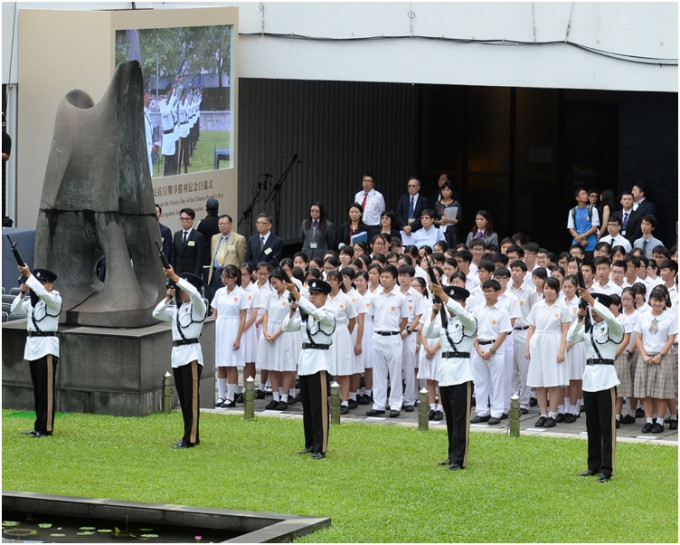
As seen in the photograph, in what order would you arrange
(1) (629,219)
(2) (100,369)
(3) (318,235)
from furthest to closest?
(3) (318,235) → (1) (629,219) → (2) (100,369)

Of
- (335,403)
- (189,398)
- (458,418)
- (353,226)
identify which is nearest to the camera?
(458,418)

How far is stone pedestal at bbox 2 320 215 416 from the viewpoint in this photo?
1548cm

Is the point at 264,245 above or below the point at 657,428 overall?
above

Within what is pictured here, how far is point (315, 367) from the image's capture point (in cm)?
1354

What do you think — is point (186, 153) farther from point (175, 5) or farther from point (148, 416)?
point (148, 416)

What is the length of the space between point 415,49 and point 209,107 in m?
3.31

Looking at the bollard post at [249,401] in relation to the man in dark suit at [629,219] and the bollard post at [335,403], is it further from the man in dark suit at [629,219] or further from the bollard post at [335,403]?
the man in dark suit at [629,219]

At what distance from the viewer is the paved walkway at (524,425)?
1447cm

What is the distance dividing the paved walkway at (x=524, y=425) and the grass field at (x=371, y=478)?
1.39 ft

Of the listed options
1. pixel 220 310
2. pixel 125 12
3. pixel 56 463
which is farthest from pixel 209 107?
pixel 56 463

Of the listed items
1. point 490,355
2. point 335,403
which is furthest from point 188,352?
point 490,355

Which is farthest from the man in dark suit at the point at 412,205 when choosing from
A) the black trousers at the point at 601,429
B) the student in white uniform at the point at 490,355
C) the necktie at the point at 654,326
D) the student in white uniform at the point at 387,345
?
the black trousers at the point at 601,429

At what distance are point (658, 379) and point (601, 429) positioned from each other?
2.41 m

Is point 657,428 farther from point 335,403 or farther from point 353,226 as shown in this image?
point 353,226
